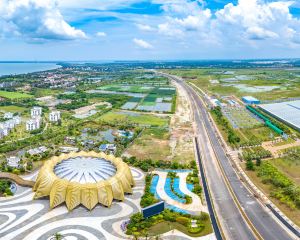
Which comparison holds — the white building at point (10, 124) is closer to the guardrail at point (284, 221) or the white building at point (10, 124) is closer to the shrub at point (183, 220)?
the shrub at point (183, 220)

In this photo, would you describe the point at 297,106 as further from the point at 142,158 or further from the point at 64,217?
the point at 64,217

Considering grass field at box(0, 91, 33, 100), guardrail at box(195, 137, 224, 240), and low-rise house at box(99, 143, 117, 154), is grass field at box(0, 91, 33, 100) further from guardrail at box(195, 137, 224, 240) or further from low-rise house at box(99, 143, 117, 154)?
guardrail at box(195, 137, 224, 240)

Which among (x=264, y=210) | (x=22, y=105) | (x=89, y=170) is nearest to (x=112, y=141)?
(x=89, y=170)

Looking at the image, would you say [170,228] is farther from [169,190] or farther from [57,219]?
[57,219]

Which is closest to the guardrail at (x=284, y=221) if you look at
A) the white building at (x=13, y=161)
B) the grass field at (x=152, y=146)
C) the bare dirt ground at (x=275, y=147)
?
the bare dirt ground at (x=275, y=147)

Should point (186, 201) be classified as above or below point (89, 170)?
below

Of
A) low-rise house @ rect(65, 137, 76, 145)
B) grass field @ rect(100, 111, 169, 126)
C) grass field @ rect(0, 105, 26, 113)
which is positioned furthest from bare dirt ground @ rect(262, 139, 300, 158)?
grass field @ rect(0, 105, 26, 113)
